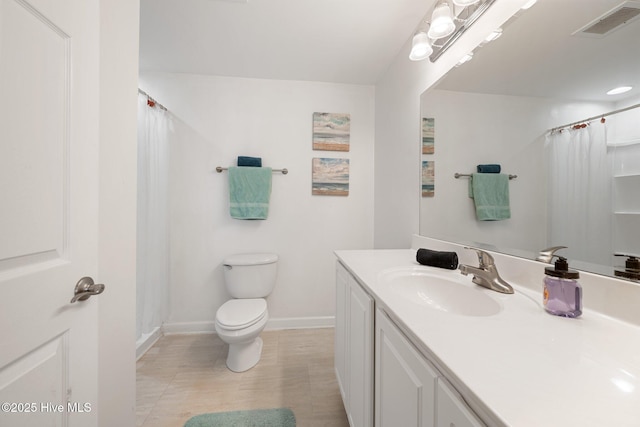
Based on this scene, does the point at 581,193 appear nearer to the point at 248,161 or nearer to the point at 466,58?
the point at 466,58

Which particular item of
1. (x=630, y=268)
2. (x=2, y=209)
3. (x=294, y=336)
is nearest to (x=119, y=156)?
(x=2, y=209)

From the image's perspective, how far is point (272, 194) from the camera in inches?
84.7

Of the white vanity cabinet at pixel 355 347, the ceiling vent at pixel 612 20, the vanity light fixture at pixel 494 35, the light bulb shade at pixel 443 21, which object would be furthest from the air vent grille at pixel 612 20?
the white vanity cabinet at pixel 355 347

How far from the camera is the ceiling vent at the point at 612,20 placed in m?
0.59

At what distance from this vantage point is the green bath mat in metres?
1.20

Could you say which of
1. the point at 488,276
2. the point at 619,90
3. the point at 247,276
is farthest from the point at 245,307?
the point at 619,90

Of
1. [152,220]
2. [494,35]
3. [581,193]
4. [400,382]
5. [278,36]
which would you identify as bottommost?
[400,382]

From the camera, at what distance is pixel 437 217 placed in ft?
4.40

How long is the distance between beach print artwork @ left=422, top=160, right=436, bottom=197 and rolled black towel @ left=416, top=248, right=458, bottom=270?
0.41 meters

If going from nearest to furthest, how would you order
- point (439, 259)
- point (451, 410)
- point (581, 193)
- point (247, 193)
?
point (451, 410), point (581, 193), point (439, 259), point (247, 193)

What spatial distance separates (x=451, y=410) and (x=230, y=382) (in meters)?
1.53

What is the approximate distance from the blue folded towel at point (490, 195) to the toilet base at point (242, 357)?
1.65 metres

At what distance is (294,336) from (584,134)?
213cm

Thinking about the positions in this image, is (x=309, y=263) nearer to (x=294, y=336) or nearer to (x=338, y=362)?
(x=294, y=336)
